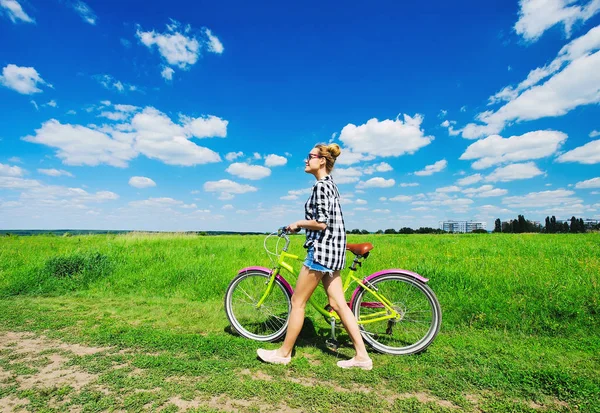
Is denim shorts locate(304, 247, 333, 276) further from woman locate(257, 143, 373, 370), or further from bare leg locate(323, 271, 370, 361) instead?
bare leg locate(323, 271, 370, 361)

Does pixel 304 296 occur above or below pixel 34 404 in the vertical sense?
above

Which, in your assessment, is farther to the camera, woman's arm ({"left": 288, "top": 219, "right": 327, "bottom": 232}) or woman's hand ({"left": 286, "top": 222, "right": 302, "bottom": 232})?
woman's hand ({"left": 286, "top": 222, "right": 302, "bottom": 232})

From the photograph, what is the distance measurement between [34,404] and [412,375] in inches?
138

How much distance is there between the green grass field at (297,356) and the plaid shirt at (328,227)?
119cm

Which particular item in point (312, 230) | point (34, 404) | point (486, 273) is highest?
point (312, 230)

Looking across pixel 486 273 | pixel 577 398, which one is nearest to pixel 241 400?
pixel 577 398

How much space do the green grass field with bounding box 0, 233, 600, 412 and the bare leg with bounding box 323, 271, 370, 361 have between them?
0.82ft

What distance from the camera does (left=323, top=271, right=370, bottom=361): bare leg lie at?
373 centimetres

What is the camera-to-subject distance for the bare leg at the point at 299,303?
382cm

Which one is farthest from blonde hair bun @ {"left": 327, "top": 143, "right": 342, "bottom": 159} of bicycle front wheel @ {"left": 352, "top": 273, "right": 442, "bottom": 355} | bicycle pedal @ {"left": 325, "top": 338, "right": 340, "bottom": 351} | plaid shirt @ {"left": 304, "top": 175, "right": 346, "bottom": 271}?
bicycle pedal @ {"left": 325, "top": 338, "right": 340, "bottom": 351}

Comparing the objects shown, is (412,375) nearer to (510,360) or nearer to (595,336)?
(510,360)

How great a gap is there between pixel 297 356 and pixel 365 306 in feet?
3.53

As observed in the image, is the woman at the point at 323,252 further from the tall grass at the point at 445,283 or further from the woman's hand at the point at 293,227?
the tall grass at the point at 445,283

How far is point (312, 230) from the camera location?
3.78m
